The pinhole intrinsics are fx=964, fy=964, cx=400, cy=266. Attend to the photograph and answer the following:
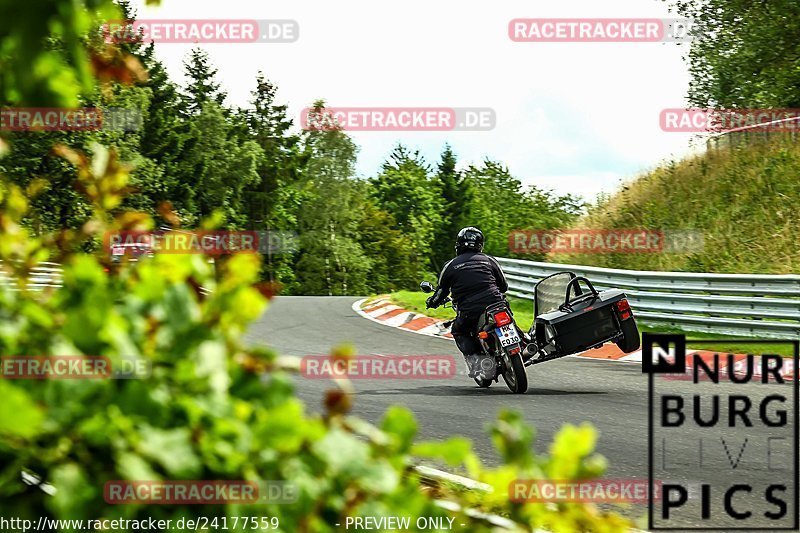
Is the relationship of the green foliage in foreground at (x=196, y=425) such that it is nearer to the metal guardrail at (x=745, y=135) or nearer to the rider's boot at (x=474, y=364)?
the rider's boot at (x=474, y=364)

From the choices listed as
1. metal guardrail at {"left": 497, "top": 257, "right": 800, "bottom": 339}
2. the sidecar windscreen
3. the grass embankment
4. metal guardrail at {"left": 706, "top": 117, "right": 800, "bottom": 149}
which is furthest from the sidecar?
metal guardrail at {"left": 706, "top": 117, "right": 800, "bottom": 149}

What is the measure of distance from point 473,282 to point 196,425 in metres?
9.16

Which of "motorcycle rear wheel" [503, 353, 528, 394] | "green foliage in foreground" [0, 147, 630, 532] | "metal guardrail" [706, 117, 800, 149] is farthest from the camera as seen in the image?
"metal guardrail" [706, 117, 800, 149]

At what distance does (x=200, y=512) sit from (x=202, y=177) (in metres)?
67.6

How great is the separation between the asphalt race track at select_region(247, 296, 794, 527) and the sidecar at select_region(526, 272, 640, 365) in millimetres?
521

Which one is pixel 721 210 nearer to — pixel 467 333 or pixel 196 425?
pixel 467 333

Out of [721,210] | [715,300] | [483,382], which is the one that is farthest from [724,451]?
[721,210]

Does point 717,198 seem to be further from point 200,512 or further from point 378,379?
point 200,512

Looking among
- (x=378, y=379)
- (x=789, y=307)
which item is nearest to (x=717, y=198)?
(x=789, y=307)

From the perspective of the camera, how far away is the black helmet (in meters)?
10.9

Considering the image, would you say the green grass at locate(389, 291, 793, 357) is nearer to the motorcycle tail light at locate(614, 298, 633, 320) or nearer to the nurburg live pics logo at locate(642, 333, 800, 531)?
the nurburg live pics logo at locate(642, 333, 800, 531)

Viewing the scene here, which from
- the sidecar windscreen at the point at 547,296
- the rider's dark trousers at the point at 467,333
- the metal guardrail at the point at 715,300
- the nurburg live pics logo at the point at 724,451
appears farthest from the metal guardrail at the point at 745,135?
the rider's dark trousers at the point at 467,333

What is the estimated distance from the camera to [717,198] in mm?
24391

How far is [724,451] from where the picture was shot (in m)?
7.38
